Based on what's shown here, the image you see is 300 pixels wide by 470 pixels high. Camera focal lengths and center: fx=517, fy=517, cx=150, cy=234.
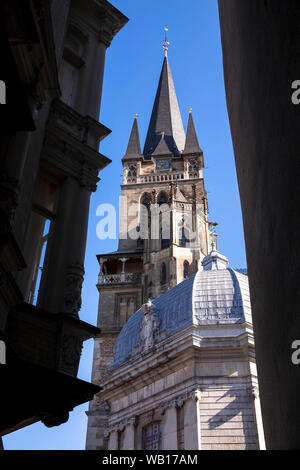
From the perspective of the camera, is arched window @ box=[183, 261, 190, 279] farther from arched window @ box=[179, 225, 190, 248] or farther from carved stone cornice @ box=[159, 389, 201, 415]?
carved stone cornice @ box=[159, 389, 201, 415]

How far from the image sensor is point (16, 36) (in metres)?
6.94

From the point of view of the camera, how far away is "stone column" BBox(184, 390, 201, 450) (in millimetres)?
18078

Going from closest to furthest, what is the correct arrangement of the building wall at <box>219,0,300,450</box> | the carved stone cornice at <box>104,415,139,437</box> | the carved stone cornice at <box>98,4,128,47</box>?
the building wall at <box>219,0,300,450</box>, the carved stone cornice at <box>98,4,128,47</box>, the carved stone cornice at <box>104,415,139,437</box>

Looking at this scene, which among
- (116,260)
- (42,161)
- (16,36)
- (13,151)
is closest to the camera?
(16,36)

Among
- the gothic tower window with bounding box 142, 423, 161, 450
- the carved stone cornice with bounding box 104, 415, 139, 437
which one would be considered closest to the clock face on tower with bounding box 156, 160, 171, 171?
the carved stone cornice with bounding box 104, 415, 139, 437

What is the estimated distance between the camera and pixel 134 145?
6253 cm

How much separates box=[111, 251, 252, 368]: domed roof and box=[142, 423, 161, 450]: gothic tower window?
3.14 metres

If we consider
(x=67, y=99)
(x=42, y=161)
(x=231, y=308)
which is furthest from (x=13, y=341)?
(x=231, y=308)

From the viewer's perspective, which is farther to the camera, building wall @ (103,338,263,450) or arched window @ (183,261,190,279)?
arched window @ (183,261,190,279)

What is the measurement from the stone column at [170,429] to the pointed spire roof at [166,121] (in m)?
46.0

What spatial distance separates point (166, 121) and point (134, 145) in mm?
8893

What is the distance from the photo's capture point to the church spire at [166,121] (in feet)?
214
